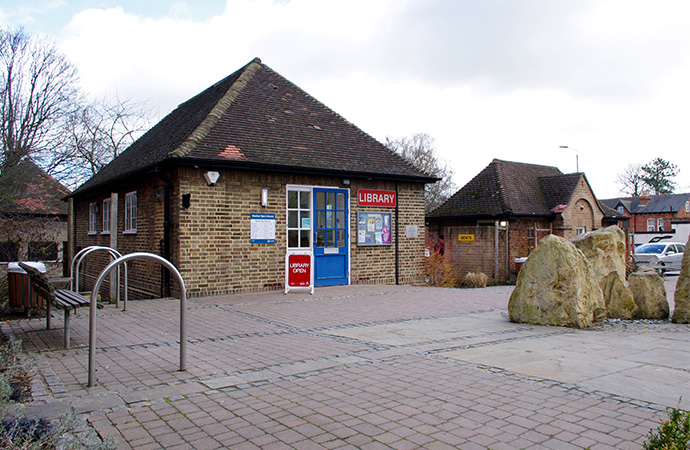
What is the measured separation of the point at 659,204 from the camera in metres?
65.6

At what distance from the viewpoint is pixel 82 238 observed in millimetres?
21781

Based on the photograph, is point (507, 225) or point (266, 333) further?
point (507, 225)

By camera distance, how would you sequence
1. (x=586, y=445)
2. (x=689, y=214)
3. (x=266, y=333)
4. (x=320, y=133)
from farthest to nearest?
(x=689, y=214) → (x=320, y=133) → (x=266, y=333) → (x=586, y=445)

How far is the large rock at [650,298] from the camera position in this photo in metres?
9.78

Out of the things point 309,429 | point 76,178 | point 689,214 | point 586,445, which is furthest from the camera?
point 689,214

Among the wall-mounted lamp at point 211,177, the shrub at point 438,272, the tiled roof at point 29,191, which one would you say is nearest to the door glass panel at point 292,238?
the wall-mounted lamp at point 211,177

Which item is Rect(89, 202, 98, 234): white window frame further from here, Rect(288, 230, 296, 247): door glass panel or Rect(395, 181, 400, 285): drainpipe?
Rect(395, 181, 400, 285): drainpipe

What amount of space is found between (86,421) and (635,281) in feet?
32.0

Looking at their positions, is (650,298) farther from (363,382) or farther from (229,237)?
(229,237)

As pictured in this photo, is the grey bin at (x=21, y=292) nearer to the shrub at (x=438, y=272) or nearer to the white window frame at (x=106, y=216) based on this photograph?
the white window frame at (x=106, y=216)

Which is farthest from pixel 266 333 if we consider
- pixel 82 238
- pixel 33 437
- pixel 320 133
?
pixel 82 238

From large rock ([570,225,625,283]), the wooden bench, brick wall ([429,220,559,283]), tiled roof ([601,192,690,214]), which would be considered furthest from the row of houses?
tiled roof ([601,192,690,214])

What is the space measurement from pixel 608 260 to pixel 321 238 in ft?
22.3

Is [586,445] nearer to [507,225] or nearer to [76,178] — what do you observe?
[507,225]
